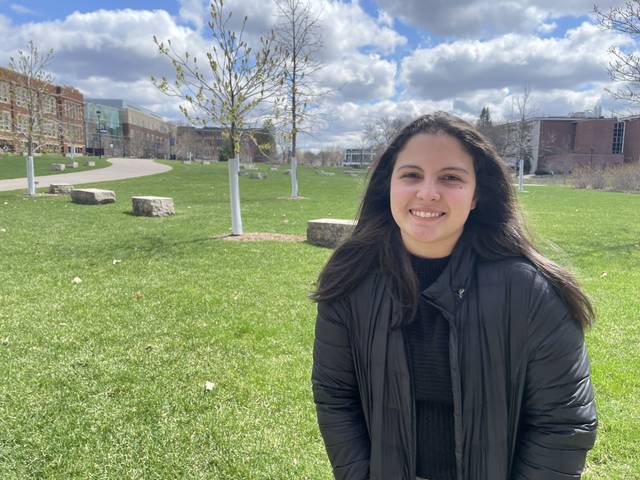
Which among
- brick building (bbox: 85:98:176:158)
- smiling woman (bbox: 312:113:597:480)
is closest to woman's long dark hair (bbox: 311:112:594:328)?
smiling woman (bbox: 312:113:597:480)

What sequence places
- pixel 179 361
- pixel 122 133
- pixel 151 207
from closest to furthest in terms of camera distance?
pixel 179 361
pixel 151 207
pixel 122 133

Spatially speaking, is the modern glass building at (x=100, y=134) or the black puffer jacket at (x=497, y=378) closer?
the black puffer jacket at (x=497, y=378)

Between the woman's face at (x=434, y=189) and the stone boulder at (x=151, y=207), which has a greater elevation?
the woman's face at (x=434, y=189)

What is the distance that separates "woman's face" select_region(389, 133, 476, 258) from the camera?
5.23 ft

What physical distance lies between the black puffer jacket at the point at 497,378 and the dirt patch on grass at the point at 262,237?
819 cm

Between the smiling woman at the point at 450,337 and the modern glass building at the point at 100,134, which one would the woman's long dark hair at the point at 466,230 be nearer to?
the smiling woman at the point at 450,337

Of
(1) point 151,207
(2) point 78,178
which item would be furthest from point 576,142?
(1) point 151,207

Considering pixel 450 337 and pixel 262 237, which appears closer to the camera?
pixel 450 337

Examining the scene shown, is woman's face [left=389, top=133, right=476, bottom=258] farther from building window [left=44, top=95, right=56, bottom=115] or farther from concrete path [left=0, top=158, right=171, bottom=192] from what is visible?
building window [left=44, top=95, right=56, bottom=115]

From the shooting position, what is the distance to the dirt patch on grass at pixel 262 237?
9.74 metres

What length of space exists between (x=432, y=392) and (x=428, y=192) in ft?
2.24

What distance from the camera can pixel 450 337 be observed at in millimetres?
1506

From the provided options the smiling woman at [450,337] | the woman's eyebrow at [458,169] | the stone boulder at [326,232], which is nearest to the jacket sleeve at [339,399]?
the smiling woman at [450,337]

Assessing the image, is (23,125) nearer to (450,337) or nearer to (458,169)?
(458,169)
